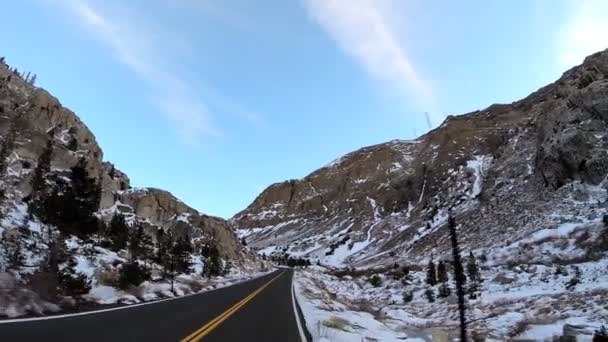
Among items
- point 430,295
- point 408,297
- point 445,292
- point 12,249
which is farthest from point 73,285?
point 408,297

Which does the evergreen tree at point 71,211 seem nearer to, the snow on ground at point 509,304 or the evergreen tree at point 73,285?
the evergreen tree at point 73,285

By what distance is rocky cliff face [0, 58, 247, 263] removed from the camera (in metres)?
44.8

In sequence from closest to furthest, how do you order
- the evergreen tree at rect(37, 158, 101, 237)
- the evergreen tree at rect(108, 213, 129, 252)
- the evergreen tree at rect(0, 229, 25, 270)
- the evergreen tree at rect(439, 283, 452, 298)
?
the evergreen tree at rect(0, 229, 25, 270)
the evergreen tree at rect(37, 158, 101, 237)
the evergreen tree at rect(439, 283, 452, 298)
the evergreen tree at rect(108, 213, 129, 252)

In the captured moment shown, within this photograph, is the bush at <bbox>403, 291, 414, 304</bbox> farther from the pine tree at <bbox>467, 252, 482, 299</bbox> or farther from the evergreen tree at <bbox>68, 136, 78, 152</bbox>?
the evergreen tree at <bbox>68, 136, 78, 152</bbox>

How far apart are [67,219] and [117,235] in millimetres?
21393

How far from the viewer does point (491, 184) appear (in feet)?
304

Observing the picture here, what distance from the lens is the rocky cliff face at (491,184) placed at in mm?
61406

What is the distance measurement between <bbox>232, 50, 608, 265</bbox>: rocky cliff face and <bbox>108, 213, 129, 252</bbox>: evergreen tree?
32.5 meters

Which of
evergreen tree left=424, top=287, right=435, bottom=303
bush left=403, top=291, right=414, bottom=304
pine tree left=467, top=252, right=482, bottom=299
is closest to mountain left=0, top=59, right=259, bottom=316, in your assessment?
bush left=403, top=291, right=414, bottom=304

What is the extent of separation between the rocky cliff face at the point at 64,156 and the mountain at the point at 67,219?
15 cm

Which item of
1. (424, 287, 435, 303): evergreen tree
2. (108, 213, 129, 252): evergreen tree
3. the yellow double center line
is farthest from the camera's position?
(108, 213, 129, 252): evergreen tree

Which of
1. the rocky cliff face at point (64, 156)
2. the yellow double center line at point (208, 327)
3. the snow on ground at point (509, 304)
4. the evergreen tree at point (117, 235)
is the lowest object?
the snow on ground at point (509, 304)

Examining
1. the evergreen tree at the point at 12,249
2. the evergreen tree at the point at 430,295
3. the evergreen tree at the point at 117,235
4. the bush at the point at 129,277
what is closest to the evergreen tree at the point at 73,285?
the evergreen tree at the point at 12,249

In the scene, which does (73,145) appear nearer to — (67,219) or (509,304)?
(67,219)
